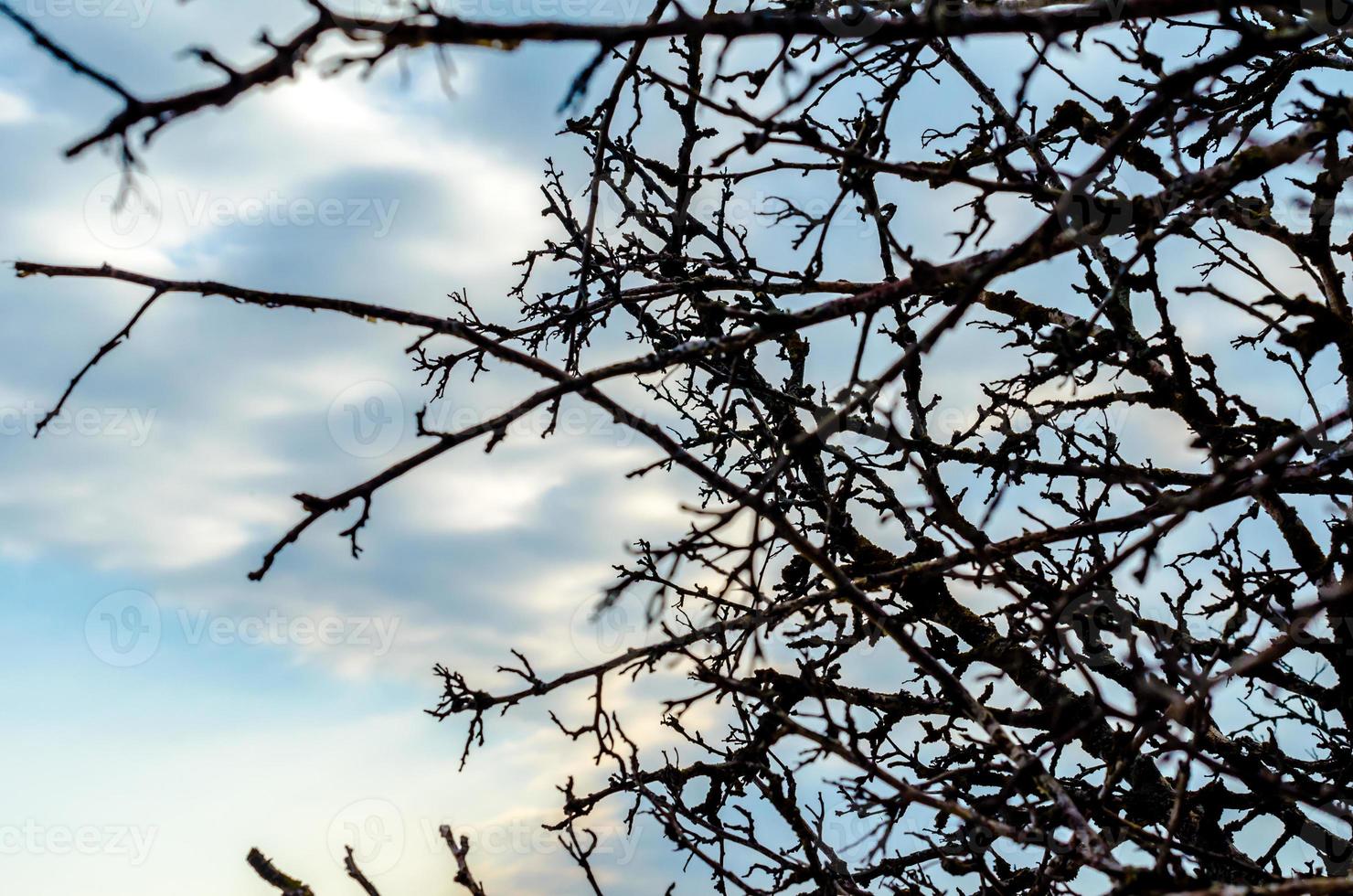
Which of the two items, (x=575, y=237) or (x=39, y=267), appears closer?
(x=39, y=267)

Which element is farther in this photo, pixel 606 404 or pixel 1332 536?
pixel 1332 536

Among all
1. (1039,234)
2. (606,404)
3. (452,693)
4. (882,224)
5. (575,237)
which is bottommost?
(452,693)

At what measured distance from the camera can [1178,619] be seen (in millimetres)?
4289

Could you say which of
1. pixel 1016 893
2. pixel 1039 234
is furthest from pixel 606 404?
pixel 1016 893

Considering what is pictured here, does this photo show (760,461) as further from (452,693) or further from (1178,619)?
(452,693)

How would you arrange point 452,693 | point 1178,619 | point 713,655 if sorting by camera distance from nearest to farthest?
1. point 452,693
2. point 713,655
3. point 1178,619

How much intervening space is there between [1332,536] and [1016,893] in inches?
77.1

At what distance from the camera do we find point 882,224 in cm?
356

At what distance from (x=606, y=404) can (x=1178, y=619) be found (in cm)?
284

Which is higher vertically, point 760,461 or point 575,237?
point 575,237

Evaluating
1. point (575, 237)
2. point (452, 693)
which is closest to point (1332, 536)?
point (452, 693)

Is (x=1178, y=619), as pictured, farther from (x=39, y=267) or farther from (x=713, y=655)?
(x=39, y=267)

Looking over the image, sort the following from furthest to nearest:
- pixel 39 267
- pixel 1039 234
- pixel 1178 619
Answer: pixel 1178 619, pixel 39 267, pixel 1039 234

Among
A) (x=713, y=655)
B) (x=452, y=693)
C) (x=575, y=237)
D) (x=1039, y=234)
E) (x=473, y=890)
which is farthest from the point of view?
(x=575, y=237)
